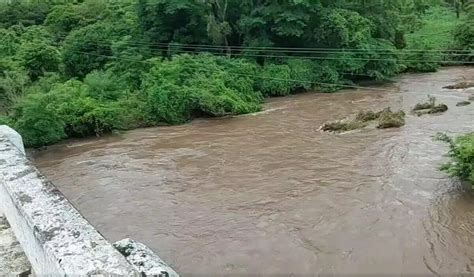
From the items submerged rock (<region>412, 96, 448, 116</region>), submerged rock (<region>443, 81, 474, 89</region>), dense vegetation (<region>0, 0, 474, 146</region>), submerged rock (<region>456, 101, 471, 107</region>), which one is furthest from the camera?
submerged rock (<region>443, 81, 474, 89</region>)

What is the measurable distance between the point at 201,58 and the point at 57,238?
1994cm

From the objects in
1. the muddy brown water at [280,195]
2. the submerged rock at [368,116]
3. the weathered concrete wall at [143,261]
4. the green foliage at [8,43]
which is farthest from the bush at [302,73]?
the weathered concrete wall at [143,261]

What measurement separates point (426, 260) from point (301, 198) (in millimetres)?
2954

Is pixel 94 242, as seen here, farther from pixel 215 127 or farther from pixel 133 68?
pixel 133 68

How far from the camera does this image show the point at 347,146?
1304cm

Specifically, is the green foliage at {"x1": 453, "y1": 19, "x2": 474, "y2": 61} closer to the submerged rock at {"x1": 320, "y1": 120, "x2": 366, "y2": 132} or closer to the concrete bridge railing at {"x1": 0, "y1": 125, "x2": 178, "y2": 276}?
the submerged rock at {"x1": 320, "y1": 120, "x2": 366, "y2": 132}

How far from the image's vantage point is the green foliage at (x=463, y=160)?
894 centimetres

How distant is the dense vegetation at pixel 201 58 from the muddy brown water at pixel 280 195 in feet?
6.29

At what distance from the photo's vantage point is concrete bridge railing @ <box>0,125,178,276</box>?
2.12m

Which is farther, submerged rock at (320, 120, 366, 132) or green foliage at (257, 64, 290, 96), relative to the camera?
green foliage at (257, 64, 290, 96)

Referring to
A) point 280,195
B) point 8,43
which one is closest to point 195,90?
point 280,195

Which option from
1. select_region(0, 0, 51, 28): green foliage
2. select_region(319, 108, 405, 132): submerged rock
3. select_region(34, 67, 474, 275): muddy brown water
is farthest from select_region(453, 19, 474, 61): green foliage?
select_region(0, 0, 51, 28): green foliage

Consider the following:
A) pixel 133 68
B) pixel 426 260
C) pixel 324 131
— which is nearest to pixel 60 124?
pixel 133 68

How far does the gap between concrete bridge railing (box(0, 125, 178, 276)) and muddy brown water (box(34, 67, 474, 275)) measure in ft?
14.3
